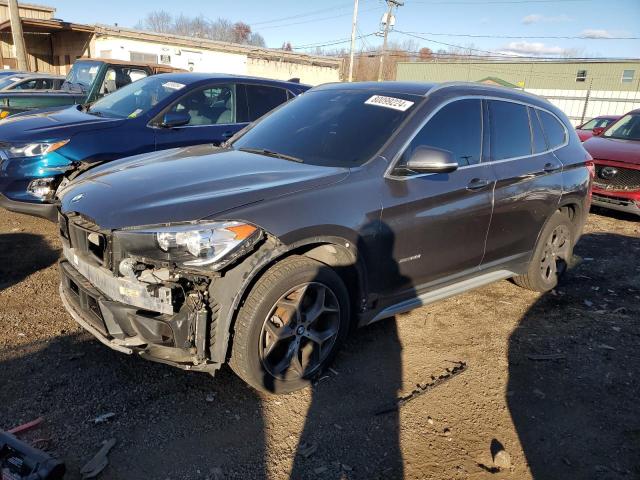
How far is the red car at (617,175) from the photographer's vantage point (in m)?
7.69

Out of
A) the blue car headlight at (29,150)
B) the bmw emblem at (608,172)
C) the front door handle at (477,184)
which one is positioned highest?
the front door handle at (477,184)

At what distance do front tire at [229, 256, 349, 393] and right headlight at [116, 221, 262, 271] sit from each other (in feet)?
0.89

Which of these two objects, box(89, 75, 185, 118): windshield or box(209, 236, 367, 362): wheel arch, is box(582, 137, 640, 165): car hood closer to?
box(89, 75, 185, 118): windshield

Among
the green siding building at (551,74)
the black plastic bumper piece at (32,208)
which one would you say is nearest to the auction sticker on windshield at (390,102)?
the black plastic bumper piece at (32,208)

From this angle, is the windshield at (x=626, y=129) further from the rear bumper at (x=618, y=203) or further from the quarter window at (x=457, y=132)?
the quarter window at (x=457, y=132)

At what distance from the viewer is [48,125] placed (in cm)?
532

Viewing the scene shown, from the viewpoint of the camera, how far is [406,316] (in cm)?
423

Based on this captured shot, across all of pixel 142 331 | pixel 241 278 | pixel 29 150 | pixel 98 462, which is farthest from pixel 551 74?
pixel 98 462

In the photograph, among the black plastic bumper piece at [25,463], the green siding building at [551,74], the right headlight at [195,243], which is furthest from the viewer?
the green siding building at [551,74]

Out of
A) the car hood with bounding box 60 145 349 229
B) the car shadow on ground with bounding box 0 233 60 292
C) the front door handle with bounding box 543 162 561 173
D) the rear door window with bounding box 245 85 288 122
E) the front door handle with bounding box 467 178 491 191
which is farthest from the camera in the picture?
the rear door window with bounding box 245 85 288 122

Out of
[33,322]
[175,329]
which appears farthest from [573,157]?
[33,322]

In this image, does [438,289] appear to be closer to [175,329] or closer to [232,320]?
[232,320]

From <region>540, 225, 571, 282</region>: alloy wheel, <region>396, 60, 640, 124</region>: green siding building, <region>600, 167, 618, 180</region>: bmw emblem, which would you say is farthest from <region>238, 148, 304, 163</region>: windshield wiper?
<region>396, 60, 640, 124</region>: green siding building

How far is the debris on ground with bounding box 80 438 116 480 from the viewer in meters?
2.35
